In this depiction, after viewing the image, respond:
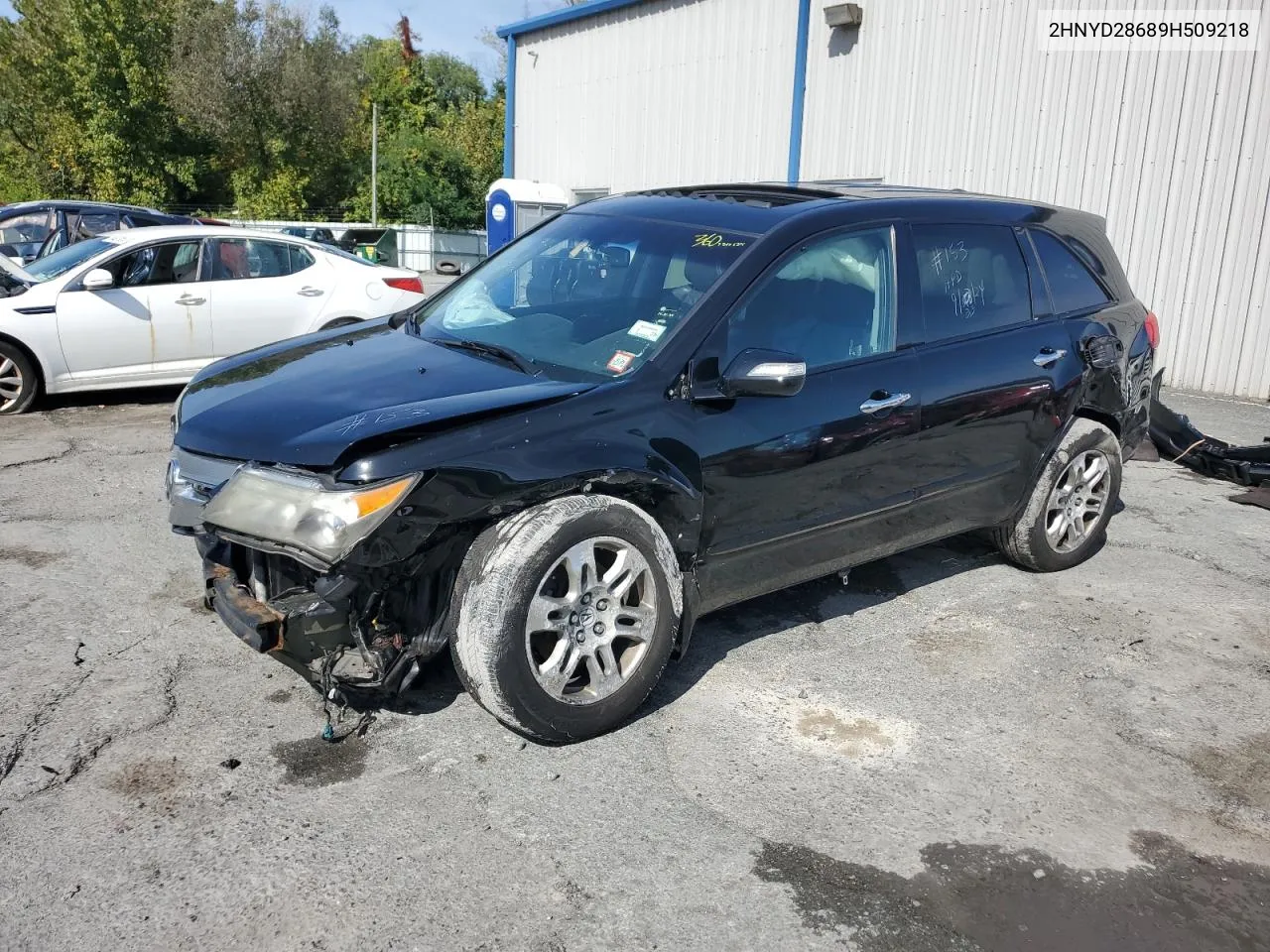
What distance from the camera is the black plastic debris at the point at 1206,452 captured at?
747cm

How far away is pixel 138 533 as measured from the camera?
5590 mm

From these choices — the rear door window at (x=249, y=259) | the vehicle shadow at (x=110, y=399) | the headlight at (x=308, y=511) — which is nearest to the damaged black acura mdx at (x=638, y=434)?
the headlight at (x=308, y=511)

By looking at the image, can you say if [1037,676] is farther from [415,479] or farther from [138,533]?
[138,533]

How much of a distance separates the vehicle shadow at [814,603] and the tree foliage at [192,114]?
35146 millimetres

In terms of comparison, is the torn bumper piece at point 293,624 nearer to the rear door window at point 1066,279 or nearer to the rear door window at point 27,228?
the rear door window at point 1066,279

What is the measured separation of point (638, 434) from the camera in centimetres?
361

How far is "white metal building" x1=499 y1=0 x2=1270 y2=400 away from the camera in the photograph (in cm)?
1055

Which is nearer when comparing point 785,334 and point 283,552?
point 283,552

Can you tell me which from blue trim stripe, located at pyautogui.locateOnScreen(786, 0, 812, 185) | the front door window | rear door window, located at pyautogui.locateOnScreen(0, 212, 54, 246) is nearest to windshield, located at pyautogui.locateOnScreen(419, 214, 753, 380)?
the front door window

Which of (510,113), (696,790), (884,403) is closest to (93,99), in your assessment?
(510,113)

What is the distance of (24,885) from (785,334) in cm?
298

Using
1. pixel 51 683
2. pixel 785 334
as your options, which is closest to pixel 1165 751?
pixel 785 334

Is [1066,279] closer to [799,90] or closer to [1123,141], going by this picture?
[1123,141]

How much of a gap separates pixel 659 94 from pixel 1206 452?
10.3 meters
